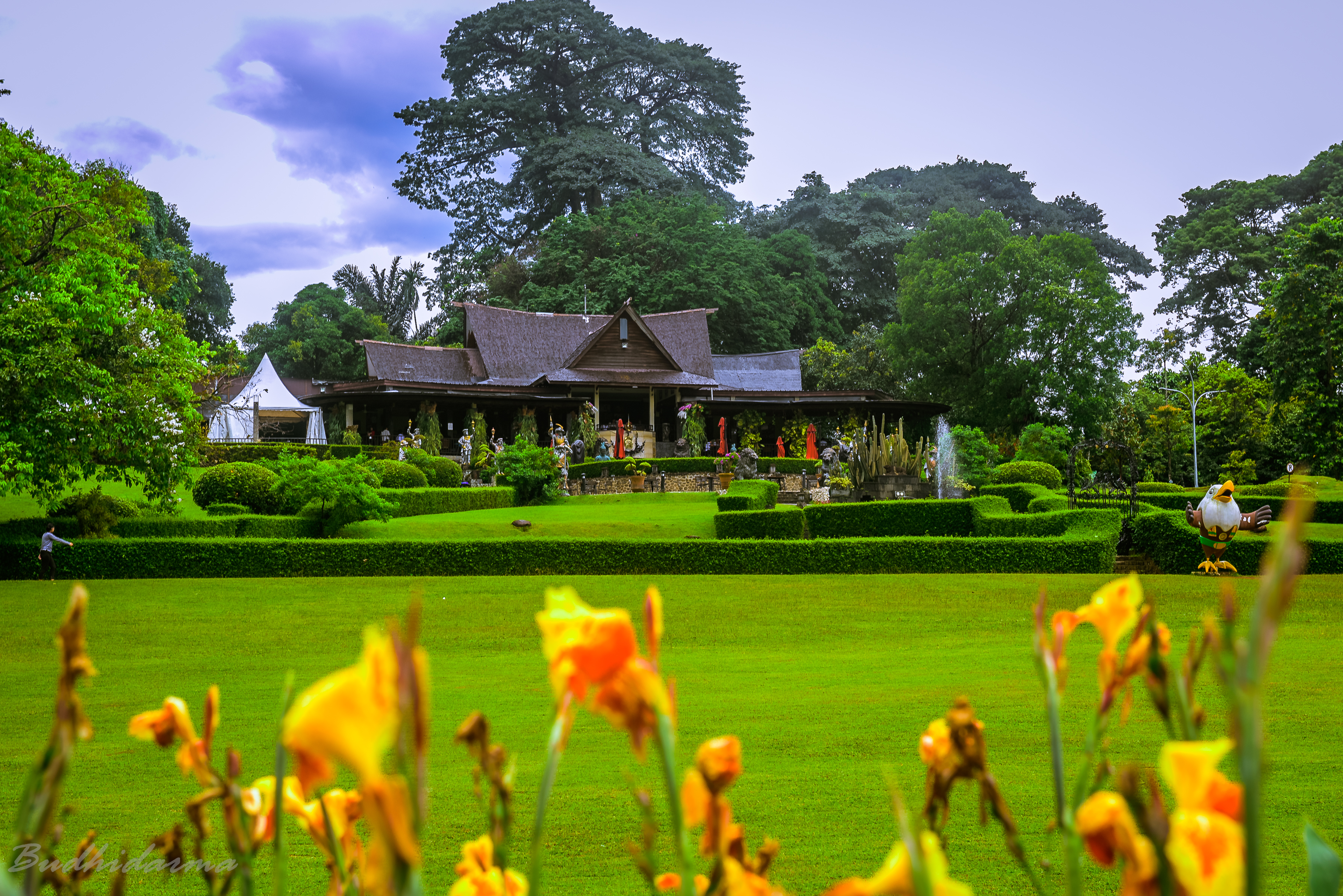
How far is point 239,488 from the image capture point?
19.4 metres

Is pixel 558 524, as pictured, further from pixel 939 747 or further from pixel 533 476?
pixel 939 747

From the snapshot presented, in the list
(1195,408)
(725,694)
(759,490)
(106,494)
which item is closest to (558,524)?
(759,490)

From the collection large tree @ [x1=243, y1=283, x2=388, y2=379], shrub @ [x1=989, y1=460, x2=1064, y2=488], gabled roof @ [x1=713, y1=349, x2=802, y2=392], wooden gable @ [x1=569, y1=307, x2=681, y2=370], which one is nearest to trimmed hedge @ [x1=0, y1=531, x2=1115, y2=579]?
shrub @ [x1=989, y1=460, x2=1064, y2=488]

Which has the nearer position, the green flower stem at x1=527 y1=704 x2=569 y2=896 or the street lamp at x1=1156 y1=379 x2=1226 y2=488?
the green flower stem at x1=527 y1=704 x2=569 y2=896

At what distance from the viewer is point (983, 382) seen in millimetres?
39031

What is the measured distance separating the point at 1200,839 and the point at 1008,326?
3984 cm

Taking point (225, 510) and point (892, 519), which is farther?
point (225, 510)

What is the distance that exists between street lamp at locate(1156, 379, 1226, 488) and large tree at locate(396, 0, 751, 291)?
92.7 ft

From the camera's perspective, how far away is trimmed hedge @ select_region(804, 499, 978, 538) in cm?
1720

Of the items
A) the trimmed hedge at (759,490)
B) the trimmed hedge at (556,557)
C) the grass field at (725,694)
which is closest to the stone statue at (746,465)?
the trimmed hedge at (759,490)

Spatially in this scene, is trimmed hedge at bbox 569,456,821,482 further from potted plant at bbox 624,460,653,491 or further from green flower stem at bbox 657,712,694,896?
green flower stem at bbox 657,712,694,896

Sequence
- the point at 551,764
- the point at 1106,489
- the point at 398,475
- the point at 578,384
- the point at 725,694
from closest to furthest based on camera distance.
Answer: the point at 551,764
the point at 725,694
the point at 1106,489
the point at 398,475
the point at 578,384

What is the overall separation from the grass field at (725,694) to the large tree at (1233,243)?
124 ft

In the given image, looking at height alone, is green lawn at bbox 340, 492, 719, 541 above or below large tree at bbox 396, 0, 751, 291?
below
